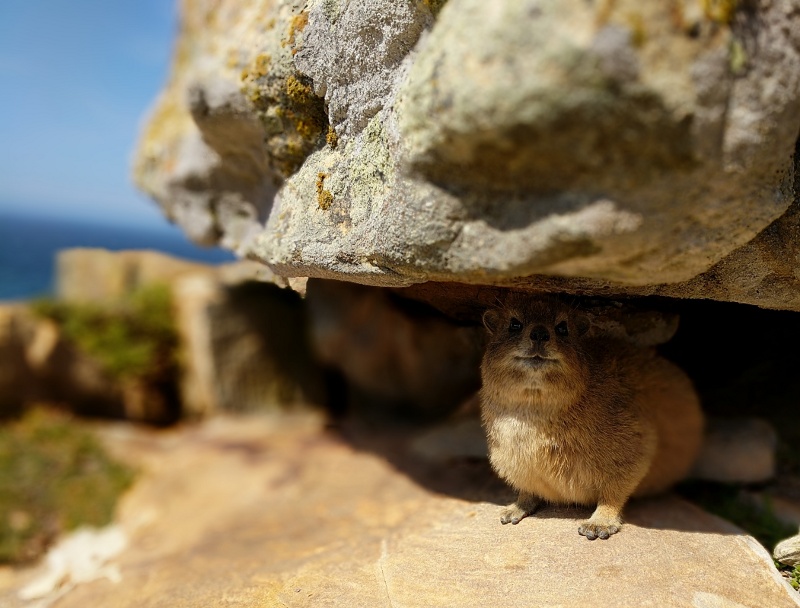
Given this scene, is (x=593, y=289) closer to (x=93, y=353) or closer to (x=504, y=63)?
(x=504, y=63)

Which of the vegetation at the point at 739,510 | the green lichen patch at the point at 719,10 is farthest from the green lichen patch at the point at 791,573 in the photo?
the green lichen patch at the point at 719,10

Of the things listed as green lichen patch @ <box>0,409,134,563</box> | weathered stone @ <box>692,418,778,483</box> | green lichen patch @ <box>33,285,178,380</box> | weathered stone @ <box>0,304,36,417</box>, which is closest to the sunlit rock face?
weathered stone @ <box>692,418,778,483</box>

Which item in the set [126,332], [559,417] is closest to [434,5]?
[559,417]

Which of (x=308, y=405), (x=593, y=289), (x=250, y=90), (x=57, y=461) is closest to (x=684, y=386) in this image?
(x=593, y=289)

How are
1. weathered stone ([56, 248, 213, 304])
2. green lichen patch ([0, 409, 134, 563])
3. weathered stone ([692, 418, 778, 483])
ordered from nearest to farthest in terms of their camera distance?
1. weathered stone ([692, 418, 778, 483])
2. green lichen patch ([0, 409, 134, 563])
3. weathered stone ([56, 248, 213, 304])

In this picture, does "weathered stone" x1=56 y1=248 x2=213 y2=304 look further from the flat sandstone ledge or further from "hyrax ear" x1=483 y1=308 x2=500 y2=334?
"hyrax ear" x1=483 y1=308 x2=500 y2=334

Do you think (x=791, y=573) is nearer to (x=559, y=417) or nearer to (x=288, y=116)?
(x=559, y=417)

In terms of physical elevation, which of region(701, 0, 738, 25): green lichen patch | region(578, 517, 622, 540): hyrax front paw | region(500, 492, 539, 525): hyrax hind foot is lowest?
region(500, 492, 539, 525): hyrax hind foot

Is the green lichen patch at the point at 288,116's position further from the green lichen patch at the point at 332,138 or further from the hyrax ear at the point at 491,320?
the hyrax ear at the point at 491,320
